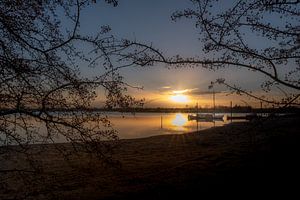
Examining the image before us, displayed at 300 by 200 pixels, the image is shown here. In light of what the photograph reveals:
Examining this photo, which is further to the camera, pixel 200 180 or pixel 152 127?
pixel 152 127

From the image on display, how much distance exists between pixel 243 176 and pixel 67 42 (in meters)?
6.11

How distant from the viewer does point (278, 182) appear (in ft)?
32.3

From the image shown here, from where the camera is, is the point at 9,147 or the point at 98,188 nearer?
the point at 9,147

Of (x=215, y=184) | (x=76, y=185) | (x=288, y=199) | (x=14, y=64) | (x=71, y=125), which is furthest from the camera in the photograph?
(x=76, y=185)

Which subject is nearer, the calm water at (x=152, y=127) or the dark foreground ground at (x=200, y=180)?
the dark foreground ground at (x=200, y=180)

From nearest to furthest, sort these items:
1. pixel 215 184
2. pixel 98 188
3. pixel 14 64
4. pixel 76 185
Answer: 1. pixel 14 64
2. pixel 215 184
3. pixel 98 188
4. pixel 76 185

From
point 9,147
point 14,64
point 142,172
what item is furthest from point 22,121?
point 142,172

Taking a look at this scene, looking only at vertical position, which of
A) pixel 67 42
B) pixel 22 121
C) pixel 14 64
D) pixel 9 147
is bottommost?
pixel 9 147

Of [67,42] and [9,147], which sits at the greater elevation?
[67,42]

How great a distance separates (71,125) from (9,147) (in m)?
1.13

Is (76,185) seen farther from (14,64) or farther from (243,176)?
(14,64)

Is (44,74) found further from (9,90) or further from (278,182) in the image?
(278,182)

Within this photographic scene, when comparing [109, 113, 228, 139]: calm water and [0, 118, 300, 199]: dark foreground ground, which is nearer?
[0, 118, 300, 199]: dark foreground ground

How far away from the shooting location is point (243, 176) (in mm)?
10805
